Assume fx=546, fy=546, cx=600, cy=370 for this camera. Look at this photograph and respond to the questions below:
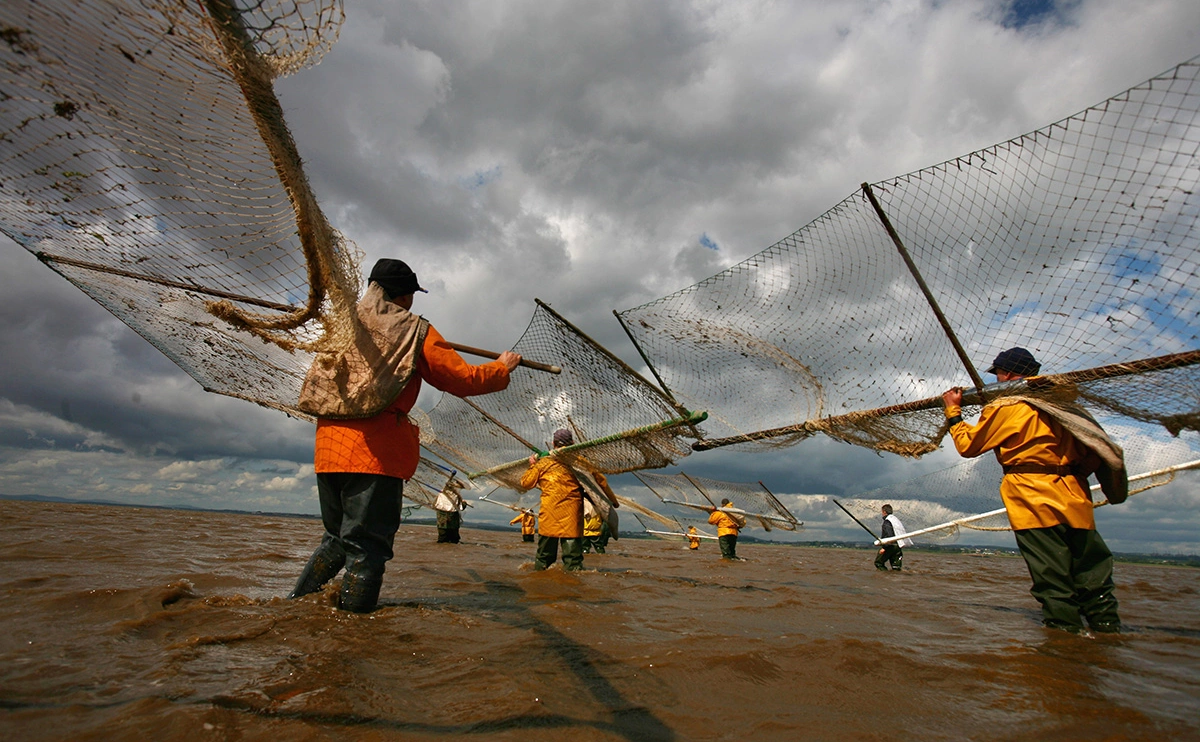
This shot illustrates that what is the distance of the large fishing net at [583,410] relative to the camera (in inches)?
A: 237

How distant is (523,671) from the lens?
2113 mm

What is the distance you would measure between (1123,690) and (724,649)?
156cm

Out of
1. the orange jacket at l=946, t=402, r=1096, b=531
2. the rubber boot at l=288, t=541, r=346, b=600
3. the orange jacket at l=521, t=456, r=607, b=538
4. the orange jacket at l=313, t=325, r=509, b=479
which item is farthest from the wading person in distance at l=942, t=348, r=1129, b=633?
the orange jacket at l=521, t=456, r=607, b=538

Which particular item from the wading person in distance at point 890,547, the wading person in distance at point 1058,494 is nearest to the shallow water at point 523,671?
the wading person in distance at point 1058,494

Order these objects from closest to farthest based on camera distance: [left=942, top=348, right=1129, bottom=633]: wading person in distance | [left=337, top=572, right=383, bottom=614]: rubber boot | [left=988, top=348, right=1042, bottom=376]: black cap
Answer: [left=337, top=572, right=383, bottom=614]: rubber boot, [left=942, top=348, right=1129, bottom=633]: wading person in distance, [left=988, top=348, right=1042, bottom=376]: black cap

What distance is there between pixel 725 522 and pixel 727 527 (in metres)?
0.14

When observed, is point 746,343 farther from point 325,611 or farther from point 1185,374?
point 325,611

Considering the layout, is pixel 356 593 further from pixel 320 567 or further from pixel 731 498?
pixel 731 498

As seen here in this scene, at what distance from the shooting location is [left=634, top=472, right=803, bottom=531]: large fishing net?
561 inches

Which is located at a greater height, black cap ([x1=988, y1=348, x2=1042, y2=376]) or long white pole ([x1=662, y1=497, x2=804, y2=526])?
black cap ([x1=988, y1=348, x2=1042, y2=376])

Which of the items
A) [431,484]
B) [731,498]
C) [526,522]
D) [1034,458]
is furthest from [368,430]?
[526,522]

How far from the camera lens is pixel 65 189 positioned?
102 inches

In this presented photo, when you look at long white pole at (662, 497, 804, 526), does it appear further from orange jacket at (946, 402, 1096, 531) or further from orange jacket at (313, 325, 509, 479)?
orange jacket at (313, 325, 509, 479)

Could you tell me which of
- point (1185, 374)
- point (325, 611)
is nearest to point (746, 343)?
point (1185, 374)
